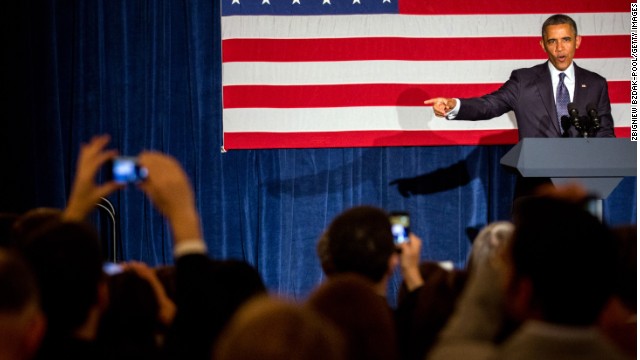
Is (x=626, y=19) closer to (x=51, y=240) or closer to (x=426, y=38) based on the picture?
(x=426, y=38)

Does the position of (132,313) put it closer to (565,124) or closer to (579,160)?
(579,160)

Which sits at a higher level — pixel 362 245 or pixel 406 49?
pixel 406 49

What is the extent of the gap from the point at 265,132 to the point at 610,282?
16.3 ft

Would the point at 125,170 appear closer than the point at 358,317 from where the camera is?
No

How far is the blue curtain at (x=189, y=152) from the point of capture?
21.5ft

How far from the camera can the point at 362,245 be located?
2379mm

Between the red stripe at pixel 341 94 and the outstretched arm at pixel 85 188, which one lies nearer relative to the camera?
the outstretched arm at pixel 85 188

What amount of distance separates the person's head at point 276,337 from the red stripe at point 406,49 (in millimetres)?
5358

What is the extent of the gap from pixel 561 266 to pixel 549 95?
4406 mm

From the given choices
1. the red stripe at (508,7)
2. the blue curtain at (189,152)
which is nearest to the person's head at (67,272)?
the blue curtain at (189,152)

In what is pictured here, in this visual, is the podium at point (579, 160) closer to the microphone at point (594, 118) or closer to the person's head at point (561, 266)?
the microphone at point (594, 118)

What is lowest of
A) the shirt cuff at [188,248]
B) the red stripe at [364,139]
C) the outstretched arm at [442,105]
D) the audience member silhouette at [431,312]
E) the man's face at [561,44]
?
the audience member silhouette at [431,312]

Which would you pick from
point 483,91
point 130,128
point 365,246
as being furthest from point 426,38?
point 365,246

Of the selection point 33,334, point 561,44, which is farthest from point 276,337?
point 561,44
